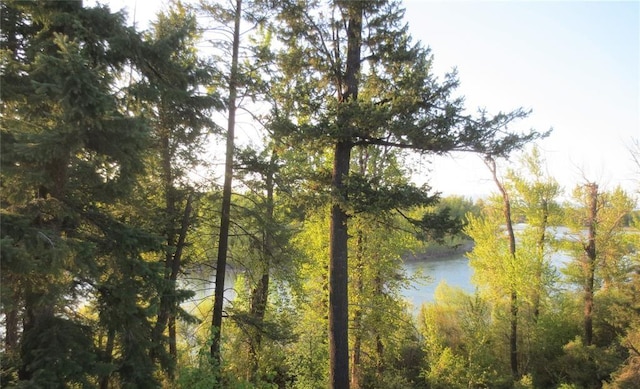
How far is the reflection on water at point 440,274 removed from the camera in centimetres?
2527

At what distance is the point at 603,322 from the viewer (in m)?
15.5

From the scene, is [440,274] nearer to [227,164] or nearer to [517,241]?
[517,241]

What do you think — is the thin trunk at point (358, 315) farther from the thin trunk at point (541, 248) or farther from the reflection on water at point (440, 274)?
the reflection on water at point (440, 274)

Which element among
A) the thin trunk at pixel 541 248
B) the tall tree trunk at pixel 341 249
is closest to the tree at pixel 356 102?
the tall tree trunk at pixel 341 249

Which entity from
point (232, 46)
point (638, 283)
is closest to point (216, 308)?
point (232, 46)

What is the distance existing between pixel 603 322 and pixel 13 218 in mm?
19664

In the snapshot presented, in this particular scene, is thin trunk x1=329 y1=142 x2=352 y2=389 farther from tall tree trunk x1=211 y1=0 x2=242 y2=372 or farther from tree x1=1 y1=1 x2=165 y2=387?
tree x1=1 y1=1 x2=165 y2=387

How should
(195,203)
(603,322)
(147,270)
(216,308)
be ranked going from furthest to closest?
(603,322), (195,203), (216,308), (147,270)

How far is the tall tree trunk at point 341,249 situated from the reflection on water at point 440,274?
1729 cm

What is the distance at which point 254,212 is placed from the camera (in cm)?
823

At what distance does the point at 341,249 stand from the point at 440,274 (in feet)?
85.4

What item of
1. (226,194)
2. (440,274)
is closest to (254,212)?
(226,194)

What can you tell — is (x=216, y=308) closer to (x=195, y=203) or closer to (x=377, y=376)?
(x=195, y=203)

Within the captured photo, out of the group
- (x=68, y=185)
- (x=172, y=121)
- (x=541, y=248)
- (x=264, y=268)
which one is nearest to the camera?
(x=68, y=185)
